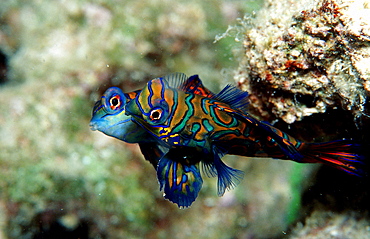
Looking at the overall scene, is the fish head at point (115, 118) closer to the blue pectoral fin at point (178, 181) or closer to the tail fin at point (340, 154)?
the blue pectoral fin at point (178, 181)

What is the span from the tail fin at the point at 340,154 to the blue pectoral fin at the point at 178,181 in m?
1.13

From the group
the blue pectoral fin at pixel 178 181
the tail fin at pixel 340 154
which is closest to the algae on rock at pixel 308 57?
the tail fin at pixel 340 154

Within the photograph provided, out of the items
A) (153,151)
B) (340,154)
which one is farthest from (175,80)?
(340,154)

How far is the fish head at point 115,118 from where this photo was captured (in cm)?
257

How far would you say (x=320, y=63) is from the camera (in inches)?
104

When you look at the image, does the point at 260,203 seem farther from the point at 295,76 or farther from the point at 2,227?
the point at 2,227

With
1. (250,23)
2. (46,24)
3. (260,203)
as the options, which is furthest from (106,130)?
(46,24)

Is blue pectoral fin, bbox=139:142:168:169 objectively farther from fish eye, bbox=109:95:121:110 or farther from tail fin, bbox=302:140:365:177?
tail fin, bbox=302:140:365:177

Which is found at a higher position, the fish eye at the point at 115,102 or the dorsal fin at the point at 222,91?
the fish eye at the point at 115,102

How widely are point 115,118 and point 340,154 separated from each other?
2199 millimetres

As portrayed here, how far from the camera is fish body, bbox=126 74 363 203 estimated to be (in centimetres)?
222

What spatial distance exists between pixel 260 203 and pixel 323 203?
2.60m

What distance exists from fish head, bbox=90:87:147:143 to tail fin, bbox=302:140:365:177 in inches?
66.4

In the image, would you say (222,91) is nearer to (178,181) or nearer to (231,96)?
(231,96)
